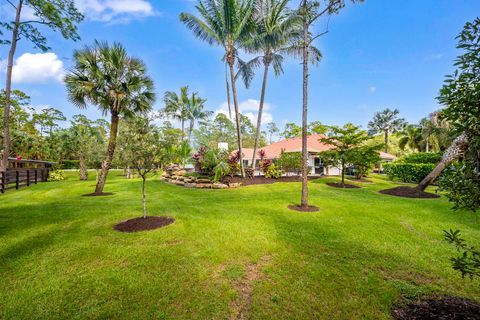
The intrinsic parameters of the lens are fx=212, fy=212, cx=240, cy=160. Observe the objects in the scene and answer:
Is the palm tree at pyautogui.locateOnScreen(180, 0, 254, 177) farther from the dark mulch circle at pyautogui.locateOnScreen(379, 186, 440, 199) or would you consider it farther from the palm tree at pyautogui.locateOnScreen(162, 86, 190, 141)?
the palm tree at pyautogui.locateOnScreen(162, 86, 190, 141)

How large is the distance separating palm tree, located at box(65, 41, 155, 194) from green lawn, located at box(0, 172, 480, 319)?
20.0ft

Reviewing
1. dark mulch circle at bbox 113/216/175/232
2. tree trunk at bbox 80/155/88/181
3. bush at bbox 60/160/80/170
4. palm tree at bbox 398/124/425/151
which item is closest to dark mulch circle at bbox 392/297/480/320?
dark mulch circle at bbox 113/216/175/232

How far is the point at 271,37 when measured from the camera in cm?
1547

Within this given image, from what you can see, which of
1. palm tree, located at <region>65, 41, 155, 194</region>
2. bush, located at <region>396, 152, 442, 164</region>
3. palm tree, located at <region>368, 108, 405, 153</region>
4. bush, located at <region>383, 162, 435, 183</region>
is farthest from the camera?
palm tree, located at <region>368, 108, 405, 153</region>

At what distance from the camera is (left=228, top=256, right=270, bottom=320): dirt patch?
3027mm

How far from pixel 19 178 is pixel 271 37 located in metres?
21.4

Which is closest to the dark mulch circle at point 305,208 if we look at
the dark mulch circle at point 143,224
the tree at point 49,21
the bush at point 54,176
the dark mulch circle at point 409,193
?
the dark mulch circle at point 143,224

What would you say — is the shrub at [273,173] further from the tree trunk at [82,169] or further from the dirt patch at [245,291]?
the tree trunk at [82,169]

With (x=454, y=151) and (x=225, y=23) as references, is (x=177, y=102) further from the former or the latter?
(x=454, y=151)

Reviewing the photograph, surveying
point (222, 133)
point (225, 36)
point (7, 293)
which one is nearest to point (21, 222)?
point (7, 293)

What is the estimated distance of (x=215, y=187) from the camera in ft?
47.2

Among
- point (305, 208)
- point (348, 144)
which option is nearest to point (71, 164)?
point (305, 208)

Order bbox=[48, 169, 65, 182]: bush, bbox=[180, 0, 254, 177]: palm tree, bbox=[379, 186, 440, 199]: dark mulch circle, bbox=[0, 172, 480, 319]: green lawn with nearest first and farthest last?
bbox=[0, 172, 480, 319]: green lawn
bbox=[379, 186, 440, 199]: dark mulch circle
bbox=[180, 0, 254, 177]: palm tree
bbox=[48, 169, 65, 182]: bush

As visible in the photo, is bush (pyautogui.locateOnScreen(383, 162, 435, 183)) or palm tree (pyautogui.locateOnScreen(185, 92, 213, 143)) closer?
bush (pyautogui.locateOnScreen(383, 162, 435, 183))
